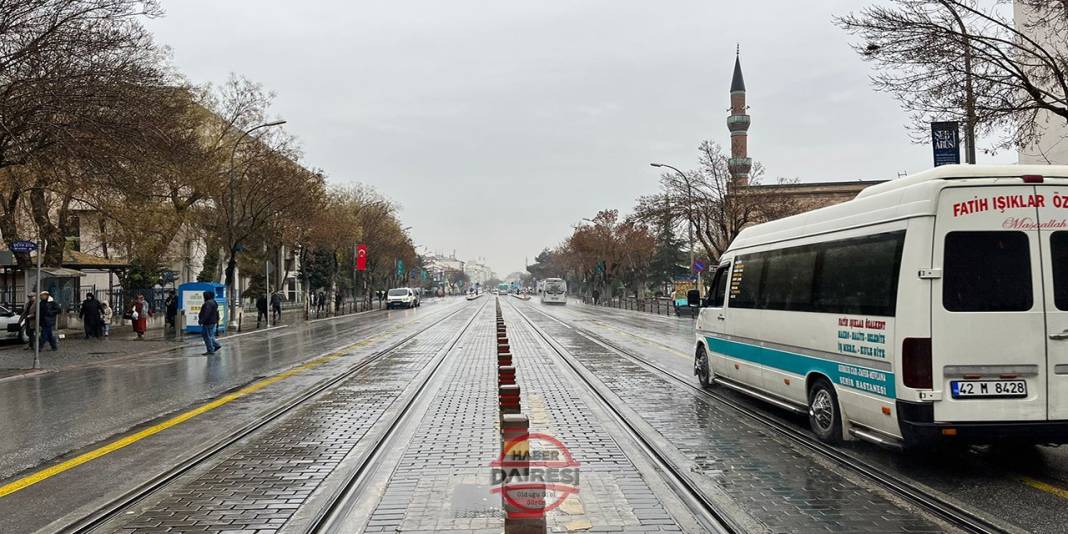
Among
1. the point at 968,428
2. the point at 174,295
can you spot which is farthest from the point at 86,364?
the point at 968,428

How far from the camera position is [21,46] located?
14.5 meters

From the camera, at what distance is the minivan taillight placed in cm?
607

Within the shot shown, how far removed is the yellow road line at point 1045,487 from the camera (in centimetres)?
579

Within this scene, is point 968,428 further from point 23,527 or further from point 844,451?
point 23,527

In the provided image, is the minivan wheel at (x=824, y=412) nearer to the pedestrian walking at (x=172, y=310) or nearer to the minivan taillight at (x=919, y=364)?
the minivan taillight at (x=919, y=364)

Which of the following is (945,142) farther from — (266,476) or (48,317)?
(48,317)

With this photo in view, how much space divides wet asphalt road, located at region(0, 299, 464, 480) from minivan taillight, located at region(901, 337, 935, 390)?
8.17 metres

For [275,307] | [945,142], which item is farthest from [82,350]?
[945,142]

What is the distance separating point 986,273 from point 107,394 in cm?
1290

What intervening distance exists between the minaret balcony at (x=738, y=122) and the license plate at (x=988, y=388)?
242 feet

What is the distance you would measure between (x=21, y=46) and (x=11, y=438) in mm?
9704

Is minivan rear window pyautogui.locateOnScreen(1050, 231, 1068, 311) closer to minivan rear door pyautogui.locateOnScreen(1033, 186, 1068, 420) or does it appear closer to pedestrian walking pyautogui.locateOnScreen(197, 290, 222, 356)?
minivan rear door pyautogui.locateOnScreen(1033, 186, 1068, 420)

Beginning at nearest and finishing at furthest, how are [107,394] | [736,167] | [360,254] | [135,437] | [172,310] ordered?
[135,437] → [107,394] → [172,310] → [736,167] → [360,254]

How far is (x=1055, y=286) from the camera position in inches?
245
